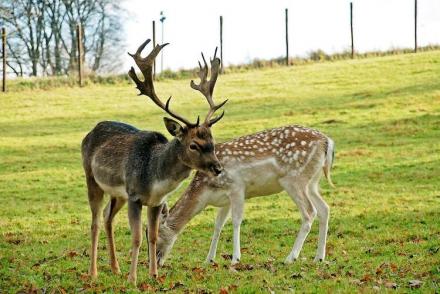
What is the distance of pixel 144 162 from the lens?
8.30 m

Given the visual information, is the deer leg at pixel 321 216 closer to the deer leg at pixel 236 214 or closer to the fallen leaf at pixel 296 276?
the deer leg at pixel 236 214

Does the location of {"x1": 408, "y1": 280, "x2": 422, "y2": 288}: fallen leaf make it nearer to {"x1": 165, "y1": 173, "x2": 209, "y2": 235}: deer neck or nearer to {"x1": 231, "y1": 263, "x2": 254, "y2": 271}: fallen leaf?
Result: {"x1": 231, "y1": 263, "x2": 254, "y2": 271}: fallen leaf

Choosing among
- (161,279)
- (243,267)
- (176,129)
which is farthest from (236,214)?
(176,129)

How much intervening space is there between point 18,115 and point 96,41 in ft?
71.1

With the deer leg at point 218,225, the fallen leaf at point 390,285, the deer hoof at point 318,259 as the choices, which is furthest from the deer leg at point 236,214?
the fallen leaf at point 390,285

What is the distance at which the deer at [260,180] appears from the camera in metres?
9.98

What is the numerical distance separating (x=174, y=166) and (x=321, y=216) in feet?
9.10

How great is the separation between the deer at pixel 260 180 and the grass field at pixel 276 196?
523 millimetres

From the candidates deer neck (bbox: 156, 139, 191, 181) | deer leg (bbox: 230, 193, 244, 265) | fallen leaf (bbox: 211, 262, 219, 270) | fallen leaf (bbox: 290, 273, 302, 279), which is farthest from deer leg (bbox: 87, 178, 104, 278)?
fallen leaf (bbox: 290, 273, 302, 279)

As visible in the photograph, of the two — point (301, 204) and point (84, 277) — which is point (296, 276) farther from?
point (84, 277)

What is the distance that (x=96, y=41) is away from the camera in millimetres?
50000

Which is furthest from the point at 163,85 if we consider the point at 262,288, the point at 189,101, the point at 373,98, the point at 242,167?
the point at 262,288

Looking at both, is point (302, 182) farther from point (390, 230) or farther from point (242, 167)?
point (390, 230)

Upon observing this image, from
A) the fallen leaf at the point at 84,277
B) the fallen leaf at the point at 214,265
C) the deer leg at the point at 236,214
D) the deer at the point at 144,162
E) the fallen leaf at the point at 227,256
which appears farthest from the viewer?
the fallen leaf at the point at 227,256
